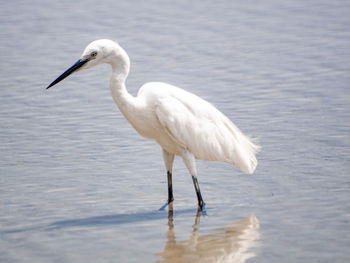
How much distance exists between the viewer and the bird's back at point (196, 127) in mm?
6145

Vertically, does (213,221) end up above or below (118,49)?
below

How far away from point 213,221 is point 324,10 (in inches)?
391

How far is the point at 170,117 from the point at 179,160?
5.99 ft

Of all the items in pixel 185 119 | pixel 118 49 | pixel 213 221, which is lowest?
pixel 213 221

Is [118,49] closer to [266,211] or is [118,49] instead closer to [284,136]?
[266,211]

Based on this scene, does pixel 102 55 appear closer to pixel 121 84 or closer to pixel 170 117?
pixel 121 84

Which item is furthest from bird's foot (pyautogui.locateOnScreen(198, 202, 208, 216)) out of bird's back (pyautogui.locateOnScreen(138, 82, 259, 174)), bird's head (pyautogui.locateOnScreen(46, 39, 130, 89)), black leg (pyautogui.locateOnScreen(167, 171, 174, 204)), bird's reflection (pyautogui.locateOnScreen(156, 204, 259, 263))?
bird's head (pyautogui.locateOnScreen(46, 39, 130, 89))

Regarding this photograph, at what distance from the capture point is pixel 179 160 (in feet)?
25.8

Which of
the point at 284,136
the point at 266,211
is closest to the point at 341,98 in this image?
the point at 284,136

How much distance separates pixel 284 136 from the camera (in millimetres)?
8273

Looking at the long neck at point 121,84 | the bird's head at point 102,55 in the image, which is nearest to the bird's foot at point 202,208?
the long neck at point 121,84

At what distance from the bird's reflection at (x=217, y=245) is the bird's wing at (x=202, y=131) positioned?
71 cm

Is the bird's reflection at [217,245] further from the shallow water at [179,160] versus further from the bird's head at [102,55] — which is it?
the bird's head at [102,55]

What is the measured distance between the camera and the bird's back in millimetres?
6145
